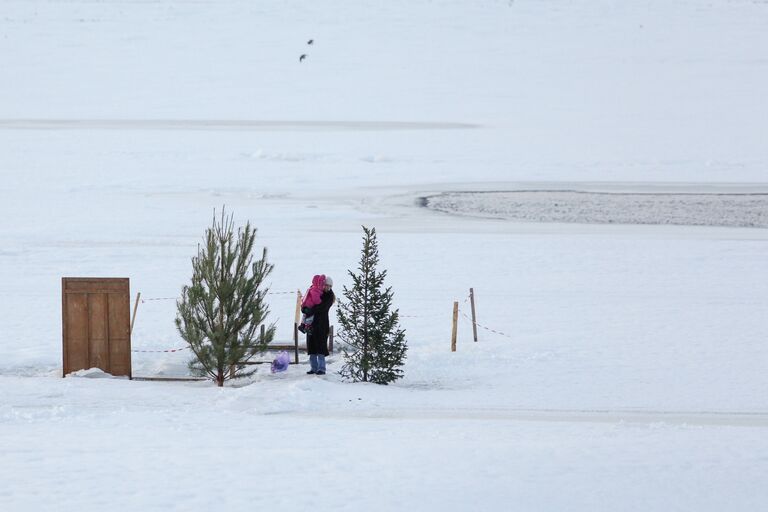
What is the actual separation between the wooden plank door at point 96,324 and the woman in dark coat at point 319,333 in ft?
7.59

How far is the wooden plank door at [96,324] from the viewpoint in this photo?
13.7 metres

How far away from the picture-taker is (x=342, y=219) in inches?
1123

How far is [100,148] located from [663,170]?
20653 millimetres

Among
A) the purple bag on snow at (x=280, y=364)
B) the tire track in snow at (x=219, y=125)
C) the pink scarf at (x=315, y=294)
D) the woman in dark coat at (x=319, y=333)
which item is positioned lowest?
the purple bag on snow at (x=280, y=364)

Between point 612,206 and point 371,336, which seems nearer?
point 371,336

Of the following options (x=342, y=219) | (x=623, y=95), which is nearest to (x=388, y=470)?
(x=342, y=219)

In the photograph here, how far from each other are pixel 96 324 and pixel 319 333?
112 inches

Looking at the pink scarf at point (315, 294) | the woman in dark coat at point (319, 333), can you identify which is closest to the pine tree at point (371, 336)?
the woman in dark coat at point (319, 333)

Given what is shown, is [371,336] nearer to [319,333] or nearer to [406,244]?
[319,333]

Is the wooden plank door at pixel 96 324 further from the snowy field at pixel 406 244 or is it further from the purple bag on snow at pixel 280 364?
the purple bag on snow at pixel 280 364

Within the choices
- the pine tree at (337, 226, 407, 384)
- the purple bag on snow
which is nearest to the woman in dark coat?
the pine tree at (337, 226, 407, 384)

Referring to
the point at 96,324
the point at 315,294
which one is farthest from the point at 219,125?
the point at 315,294

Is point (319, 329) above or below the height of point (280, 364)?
above

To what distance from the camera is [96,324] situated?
13.8 m
